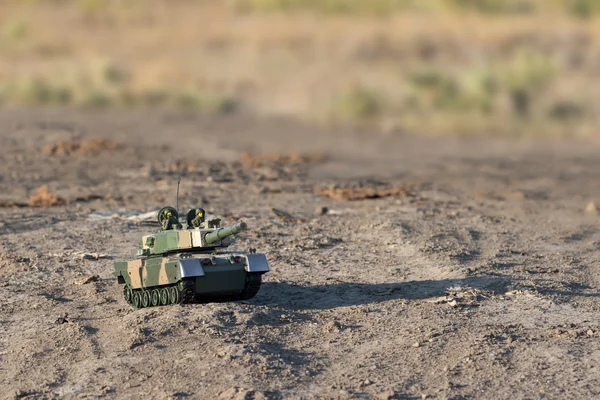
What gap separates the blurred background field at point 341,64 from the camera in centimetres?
3189

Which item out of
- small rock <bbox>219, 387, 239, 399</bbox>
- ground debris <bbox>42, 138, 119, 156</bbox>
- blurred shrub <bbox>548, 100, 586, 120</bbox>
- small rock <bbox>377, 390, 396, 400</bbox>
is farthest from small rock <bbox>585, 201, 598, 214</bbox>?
blurred shrub <bbox>548, 100, 586, 120</bbox>

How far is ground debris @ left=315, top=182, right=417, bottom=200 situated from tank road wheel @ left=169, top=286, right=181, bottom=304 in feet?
26.0

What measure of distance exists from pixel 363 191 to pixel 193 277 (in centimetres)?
893

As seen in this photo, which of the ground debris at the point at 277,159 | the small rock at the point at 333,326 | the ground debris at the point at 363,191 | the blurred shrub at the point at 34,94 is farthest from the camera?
the blurred shrub at the point at 34,94

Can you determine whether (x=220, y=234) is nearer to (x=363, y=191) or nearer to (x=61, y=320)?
(x=61, y=320)

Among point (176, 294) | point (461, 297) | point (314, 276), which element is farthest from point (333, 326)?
point (314, 276)

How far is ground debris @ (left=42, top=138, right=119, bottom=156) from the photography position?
2438cm

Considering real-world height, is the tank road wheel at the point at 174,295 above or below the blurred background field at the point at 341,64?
below

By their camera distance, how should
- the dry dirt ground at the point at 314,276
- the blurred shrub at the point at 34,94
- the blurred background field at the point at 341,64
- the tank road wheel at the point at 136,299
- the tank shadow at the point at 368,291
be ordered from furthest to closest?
the blurred background field at the point at 341,64 < the blurred shrub at the point at 34,94 < the tank shadow at the point at 368,291 < the tank road wheel at the point at 136,299 < the dry dirt ground at the point at 314,276

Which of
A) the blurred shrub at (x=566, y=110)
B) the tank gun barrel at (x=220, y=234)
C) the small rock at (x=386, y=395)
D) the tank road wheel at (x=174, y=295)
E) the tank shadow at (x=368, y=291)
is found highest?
the blurred shrub at (x=566, y=110)

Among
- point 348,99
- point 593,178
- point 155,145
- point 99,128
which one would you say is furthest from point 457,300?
point 348,99

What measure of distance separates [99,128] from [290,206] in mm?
9672

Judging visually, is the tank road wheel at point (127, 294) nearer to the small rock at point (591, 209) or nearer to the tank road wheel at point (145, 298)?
the tank road wheel at point (145, 298)

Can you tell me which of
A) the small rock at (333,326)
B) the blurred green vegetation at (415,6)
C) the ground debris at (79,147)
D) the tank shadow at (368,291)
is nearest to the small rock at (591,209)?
the tank shadow at (368,291)
